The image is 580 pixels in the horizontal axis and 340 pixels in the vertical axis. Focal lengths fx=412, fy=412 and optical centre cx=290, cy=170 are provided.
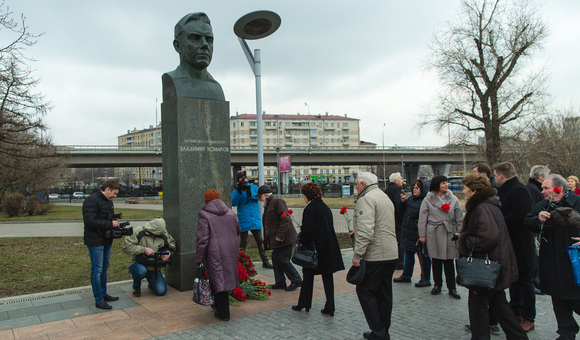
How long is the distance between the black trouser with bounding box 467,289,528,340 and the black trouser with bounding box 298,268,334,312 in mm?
1827

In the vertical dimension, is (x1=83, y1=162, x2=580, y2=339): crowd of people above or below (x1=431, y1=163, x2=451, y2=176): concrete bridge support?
below

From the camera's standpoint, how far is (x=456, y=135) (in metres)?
31.0

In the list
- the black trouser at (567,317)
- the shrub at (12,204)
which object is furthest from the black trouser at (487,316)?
the shrub at (12,204)

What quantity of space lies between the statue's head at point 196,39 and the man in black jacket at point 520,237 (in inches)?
196

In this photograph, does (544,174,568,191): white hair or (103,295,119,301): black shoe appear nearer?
(544,174,568,191): white hair

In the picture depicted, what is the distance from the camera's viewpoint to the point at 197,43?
281 inches

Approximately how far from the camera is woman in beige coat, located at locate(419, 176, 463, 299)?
6.34 m

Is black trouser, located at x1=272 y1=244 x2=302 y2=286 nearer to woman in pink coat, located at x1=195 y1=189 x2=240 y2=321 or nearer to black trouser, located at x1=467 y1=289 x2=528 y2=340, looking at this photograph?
woman in pink coat, located at x1=195 y1=189 x2=240 y2=321

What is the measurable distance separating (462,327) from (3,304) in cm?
650

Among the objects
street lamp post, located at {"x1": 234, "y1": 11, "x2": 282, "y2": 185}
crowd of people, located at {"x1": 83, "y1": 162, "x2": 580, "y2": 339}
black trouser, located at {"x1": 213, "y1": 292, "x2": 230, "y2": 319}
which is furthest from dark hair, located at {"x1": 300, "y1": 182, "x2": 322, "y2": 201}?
street lamp post, located at {"x1": 234, "y1": 11, "x2": 282, "y2": 185}

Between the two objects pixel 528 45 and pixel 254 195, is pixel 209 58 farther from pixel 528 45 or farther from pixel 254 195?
pixel 528 45

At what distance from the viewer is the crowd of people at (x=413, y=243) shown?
13.7ft

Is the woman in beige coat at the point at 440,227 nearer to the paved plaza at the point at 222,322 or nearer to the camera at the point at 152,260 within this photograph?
the paved plaza at the point at 222,322

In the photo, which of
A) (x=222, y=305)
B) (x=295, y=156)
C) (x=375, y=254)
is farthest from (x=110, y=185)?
(x=295, y=156)
